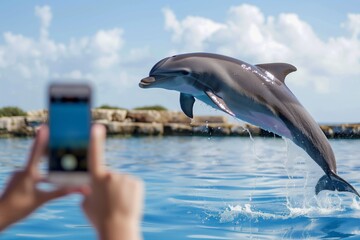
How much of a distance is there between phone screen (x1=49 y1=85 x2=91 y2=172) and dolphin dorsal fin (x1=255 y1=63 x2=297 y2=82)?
627cm

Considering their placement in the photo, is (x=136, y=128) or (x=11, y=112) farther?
(x=11, y=112)

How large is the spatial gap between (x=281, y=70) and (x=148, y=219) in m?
2.46

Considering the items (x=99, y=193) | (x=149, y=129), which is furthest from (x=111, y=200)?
(x=149, y=129)

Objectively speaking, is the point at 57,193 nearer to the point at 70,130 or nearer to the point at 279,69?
the point at 70,130

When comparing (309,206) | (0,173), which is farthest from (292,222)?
(0,173)

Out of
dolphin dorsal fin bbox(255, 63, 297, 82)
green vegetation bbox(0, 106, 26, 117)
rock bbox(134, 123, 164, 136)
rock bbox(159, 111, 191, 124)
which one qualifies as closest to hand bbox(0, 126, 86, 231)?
dolphin dorsal fin bbox(255, 63, 297, 82)

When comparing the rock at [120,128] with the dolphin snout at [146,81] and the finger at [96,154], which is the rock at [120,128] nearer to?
the dolphin snout at [146,81]

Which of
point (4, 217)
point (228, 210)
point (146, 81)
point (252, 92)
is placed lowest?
point (228, 210)

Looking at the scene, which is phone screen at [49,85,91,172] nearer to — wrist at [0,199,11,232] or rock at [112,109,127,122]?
wrist at [0,199,11,232]

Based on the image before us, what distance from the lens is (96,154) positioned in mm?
1158

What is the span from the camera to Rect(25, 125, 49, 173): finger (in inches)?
47.0

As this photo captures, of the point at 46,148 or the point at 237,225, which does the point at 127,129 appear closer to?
the point at 237,225

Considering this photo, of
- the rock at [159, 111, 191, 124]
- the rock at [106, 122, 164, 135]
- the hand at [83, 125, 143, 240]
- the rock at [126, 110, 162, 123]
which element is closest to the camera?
the hand at [83, 125, 143, 240]

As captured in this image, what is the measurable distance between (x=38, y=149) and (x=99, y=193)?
17 centimetres
